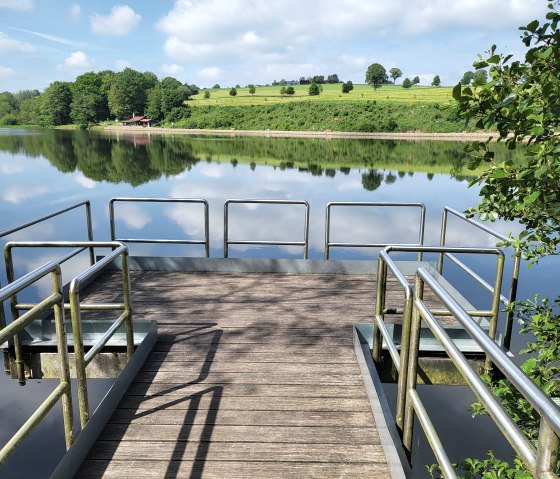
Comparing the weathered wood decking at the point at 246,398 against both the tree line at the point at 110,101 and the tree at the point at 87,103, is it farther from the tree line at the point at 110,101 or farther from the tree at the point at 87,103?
the tree at the point at 87,103

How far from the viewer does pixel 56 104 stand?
329 feet

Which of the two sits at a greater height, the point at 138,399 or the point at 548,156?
the point at 548,156

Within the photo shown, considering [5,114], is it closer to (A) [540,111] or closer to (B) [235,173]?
(B) [235,173]

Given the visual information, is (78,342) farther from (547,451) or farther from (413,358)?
(547,451)

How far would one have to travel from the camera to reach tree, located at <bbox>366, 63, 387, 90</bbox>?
366 ft

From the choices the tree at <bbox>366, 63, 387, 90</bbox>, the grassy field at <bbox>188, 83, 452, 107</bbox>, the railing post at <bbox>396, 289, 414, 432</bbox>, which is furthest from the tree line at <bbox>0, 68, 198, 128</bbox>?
the railing post at <bbox>396, 289, 414, 432</bbox>

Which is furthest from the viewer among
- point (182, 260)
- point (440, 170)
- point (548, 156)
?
point (440, 170)

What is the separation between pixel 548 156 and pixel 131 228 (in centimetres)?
2007

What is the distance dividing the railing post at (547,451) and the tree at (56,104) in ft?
367

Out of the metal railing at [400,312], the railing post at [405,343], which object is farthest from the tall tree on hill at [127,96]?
the railing post at [405,343]

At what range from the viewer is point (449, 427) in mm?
7660

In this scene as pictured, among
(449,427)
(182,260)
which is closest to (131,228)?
(182,260)

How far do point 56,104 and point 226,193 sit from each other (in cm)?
8739

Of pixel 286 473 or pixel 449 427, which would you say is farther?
pixel 449 427
